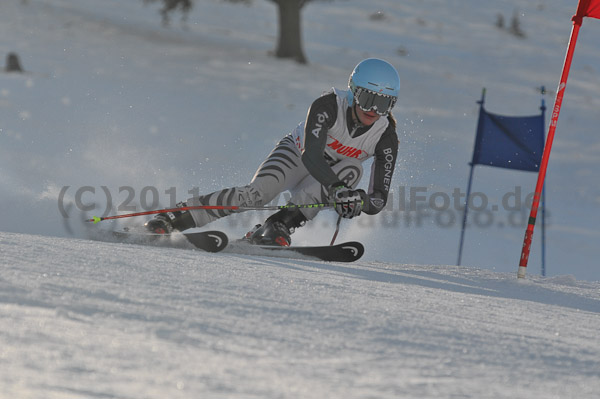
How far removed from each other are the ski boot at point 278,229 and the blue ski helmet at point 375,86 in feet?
3.24

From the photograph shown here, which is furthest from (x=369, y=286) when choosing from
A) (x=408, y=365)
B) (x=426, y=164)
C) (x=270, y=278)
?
(x=426, y=164)

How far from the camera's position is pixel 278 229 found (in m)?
5.86

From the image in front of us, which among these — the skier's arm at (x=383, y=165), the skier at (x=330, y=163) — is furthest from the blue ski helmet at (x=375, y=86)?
the skier's arm at (x=383, y=165)

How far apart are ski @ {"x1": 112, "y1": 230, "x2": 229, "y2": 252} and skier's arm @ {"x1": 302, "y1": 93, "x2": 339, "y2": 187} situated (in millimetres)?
759

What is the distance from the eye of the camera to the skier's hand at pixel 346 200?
17.9ft

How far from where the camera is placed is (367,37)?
24203 mm

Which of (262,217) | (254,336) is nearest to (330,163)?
(262,217)

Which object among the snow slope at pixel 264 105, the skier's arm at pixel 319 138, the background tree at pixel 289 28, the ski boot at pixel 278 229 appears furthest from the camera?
the background tree at pixel 289 28

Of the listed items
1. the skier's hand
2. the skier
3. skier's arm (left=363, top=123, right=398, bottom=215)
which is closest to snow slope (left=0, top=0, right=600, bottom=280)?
the skier

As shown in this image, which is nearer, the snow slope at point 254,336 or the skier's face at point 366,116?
the snow slope at point 254,336

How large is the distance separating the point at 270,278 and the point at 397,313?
860 millimetres

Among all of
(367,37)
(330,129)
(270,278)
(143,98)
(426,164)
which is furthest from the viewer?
(367,37)

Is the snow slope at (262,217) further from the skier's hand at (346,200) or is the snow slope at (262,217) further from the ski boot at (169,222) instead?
the ski boot at (169,222)

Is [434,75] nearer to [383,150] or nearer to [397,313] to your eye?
[383,150]
